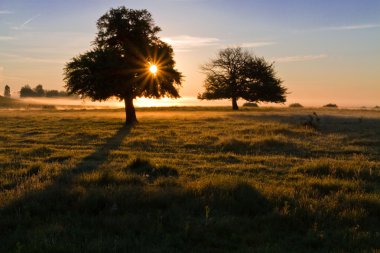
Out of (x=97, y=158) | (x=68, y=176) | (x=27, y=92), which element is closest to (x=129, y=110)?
(x=97, y=158)

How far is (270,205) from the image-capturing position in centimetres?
886

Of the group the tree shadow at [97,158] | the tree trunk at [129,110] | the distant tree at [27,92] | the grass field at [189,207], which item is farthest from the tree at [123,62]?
the distant tree at [27,92]

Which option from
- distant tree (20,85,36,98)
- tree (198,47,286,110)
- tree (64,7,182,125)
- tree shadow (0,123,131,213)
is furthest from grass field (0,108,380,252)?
distant tree (20,85,36,98)

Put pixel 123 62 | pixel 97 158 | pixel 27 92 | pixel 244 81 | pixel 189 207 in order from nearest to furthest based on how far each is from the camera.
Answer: pixel 189 207 → pixel 97 158 → pixel 123 62 → pixel 244 81 → pixel 27 92

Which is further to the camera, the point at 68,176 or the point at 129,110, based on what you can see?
the point at 129,110

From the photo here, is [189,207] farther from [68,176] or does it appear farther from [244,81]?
[244,81]

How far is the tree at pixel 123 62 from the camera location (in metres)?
32.7

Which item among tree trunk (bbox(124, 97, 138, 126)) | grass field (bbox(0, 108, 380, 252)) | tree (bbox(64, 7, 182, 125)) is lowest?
grass field (bbox(0, 108, 380, 252))

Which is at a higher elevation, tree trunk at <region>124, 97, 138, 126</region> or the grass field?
tree trunk at <region>124, 97, 138, 126</region>

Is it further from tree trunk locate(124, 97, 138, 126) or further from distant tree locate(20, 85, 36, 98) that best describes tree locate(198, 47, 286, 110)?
distant tree locate(20, 85, 36, 98)

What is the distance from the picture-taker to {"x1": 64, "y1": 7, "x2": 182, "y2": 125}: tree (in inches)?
1288

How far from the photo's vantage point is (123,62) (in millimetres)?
33188

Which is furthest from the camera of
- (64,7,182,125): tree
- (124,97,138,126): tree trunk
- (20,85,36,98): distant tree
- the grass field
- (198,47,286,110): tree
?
(20,85,36,98): distant tree

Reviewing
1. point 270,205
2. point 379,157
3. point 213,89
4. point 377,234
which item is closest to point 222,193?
point 270,205
